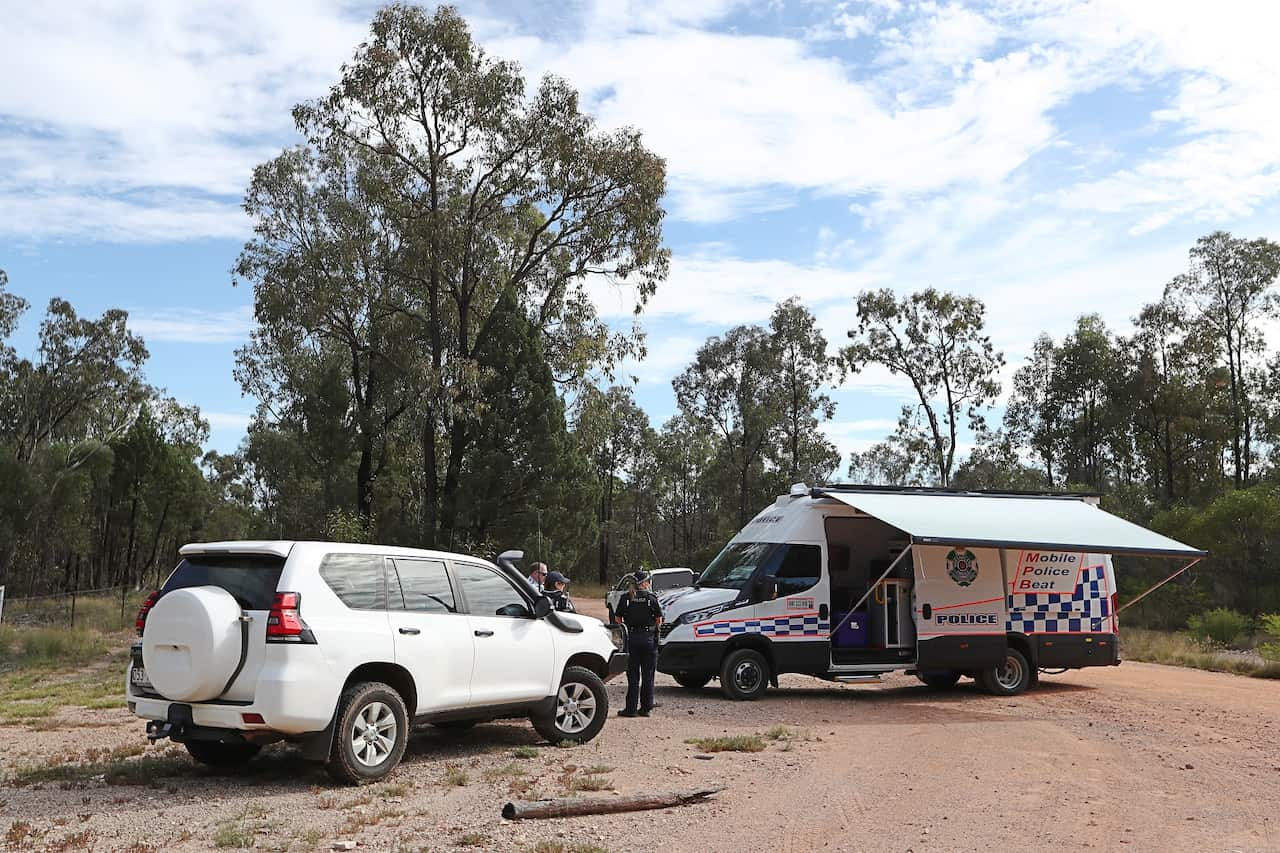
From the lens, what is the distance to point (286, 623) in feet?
26.3

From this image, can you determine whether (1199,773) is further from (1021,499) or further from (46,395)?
(46,395)

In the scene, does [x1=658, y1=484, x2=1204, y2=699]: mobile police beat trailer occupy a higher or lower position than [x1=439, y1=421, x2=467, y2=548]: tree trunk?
lower

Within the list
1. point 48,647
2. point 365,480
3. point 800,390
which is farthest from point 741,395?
point 48,647

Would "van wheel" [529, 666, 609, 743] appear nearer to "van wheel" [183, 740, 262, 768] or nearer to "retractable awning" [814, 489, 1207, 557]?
"van wheel" [183, 740, 262, 768]

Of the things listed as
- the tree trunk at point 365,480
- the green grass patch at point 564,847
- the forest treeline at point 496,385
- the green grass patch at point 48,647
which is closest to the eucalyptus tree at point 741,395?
the forest treeline at point 496,385

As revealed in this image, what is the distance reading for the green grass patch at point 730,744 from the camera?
1083 cm

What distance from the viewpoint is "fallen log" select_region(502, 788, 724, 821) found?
24.9 ft

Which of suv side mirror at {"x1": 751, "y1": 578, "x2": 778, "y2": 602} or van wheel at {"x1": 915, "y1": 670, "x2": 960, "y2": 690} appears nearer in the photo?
suv side mirror at {"x1": 751, "y1": 578, "x2": 778, "y2": 602}

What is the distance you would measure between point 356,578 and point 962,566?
381 inches

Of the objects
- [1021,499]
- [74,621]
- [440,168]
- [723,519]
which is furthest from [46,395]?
[1021,499]

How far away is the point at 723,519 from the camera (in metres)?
66.1

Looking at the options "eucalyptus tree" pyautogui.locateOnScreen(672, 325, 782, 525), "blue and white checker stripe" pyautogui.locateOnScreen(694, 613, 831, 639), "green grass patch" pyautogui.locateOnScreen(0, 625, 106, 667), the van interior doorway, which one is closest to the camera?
"blue and white checker stripe" pyautogui.locateOnScreen(694, 613, 831, 639)

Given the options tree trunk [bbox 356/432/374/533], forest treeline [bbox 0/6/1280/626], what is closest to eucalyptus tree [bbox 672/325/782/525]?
forest treeline [bbox 0/6/1280/626]

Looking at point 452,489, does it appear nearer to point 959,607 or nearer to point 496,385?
point 496,385
